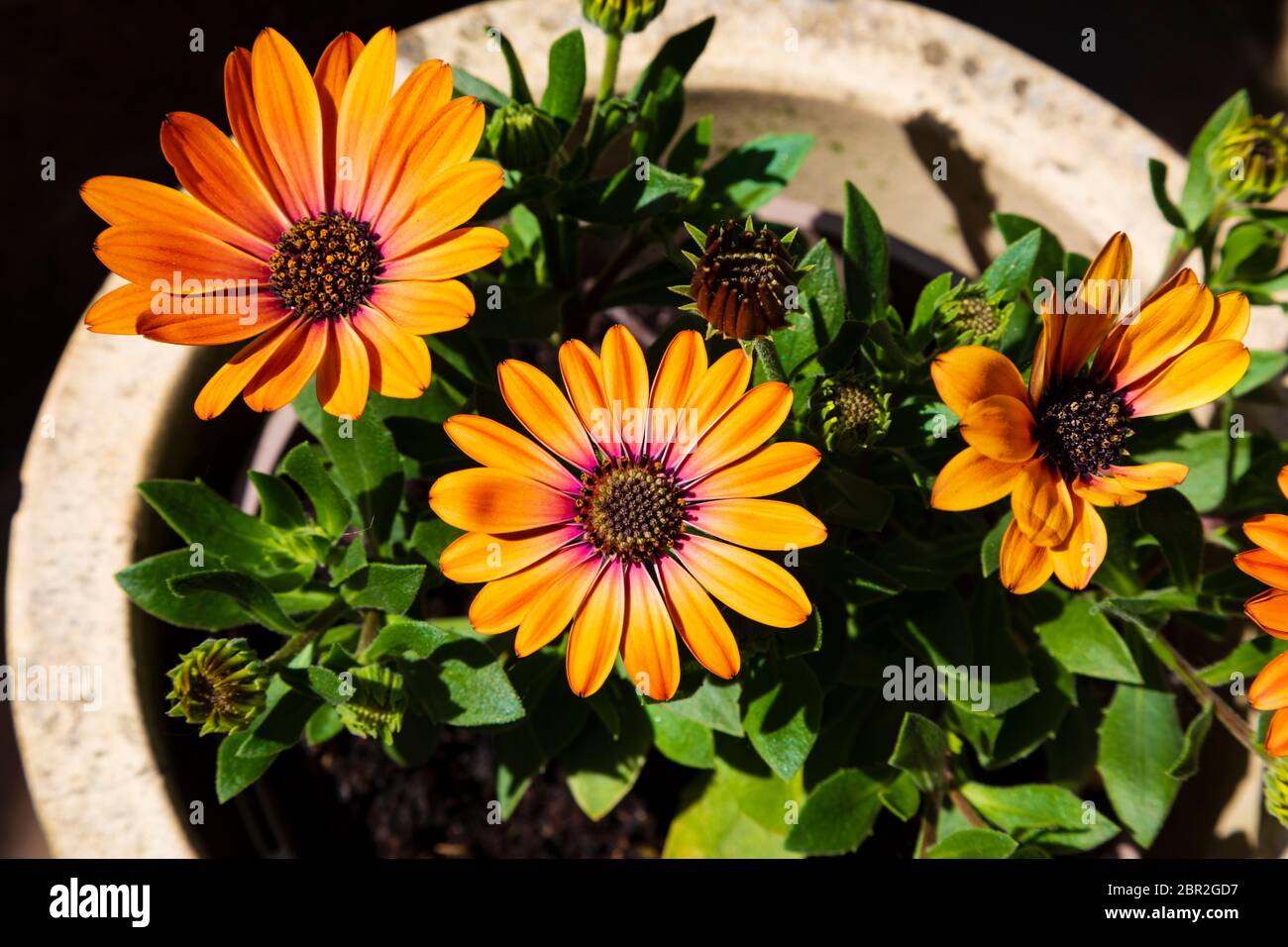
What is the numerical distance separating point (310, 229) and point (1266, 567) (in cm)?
95

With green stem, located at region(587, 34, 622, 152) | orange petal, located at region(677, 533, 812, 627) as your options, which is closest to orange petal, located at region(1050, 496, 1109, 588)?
orange petal, located at region(677, 533, 812, 627)

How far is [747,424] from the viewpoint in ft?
3.07

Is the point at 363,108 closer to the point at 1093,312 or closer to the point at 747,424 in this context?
the point at 747,424

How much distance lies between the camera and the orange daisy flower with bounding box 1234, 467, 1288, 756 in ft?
3.07

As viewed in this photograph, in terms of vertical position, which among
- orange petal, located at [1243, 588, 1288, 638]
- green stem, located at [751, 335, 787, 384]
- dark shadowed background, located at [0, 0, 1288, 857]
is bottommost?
orange petal, located at [1243, 588, 1288, 638]

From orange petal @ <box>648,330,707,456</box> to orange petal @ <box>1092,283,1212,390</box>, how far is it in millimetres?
403

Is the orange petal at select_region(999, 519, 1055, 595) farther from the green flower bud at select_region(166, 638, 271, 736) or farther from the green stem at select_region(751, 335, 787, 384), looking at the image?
the green flower bud at select_region(166, 638, 271, 736)

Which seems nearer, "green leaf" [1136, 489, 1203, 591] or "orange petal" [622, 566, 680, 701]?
"orange petal" [622, 566, 680, 701]

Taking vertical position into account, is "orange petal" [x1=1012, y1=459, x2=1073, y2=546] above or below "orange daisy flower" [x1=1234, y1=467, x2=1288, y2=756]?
above

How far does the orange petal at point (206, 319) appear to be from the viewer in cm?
91

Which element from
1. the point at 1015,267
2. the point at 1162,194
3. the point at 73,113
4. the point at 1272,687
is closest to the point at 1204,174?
the point at 1162,194

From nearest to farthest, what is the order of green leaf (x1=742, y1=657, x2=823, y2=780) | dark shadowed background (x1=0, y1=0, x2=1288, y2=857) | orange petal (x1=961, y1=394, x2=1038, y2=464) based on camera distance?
orange petal (x1=961, y1=394, x2=1038, y2=464)
green leaf (x1=742, y1=657, x2=823, y2=780)
dark shadowed background (x1=0, y1=0, x2=1288, y2=857)
